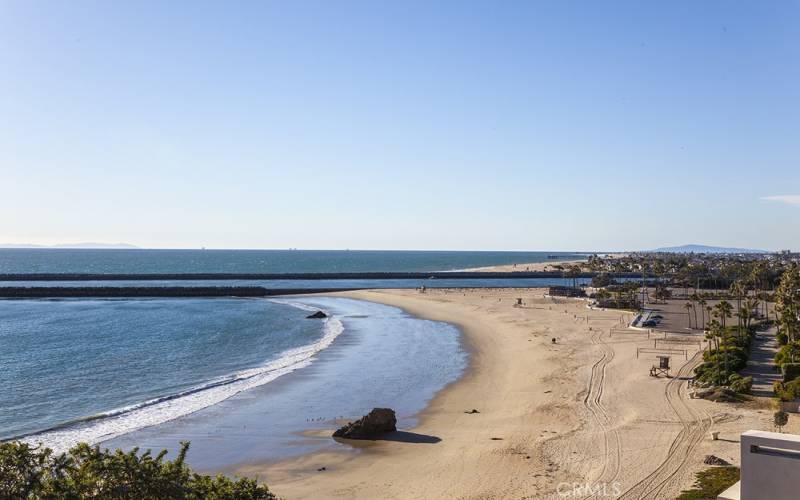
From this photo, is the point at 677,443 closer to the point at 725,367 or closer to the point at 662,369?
the point at 725,367

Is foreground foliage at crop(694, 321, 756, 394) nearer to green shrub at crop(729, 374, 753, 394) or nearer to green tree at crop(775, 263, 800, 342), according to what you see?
green shrub at crop(729, 374, 753, 394)

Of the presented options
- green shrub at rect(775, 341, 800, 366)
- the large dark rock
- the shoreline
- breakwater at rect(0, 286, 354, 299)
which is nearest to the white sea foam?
the shoreline

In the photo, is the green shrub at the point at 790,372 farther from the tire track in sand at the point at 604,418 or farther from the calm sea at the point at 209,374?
the calm sea at the point at 209,374

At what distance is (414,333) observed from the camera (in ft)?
192

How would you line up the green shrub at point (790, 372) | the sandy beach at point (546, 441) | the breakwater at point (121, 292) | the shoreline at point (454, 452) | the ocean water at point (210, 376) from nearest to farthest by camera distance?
1. the sandy beach at point (546, 441)
2. the shoreline at point (454, 452)
3. the ocean water at point (210, 376)
4. the green shrub at point (790, 372)
5. the breakwater at point (121, 292)

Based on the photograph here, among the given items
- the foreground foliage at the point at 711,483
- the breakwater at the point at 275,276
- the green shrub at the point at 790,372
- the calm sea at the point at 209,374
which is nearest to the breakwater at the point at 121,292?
the breakwater at the point at 275,276

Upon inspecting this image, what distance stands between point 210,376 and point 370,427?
16.8m

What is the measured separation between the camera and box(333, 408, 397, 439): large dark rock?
1006 inches

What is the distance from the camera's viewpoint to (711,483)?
18609 millimetres

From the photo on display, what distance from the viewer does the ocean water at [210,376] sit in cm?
2670

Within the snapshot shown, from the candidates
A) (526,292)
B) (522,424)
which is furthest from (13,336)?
(526,292)

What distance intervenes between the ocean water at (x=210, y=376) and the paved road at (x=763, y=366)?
16.4 meters

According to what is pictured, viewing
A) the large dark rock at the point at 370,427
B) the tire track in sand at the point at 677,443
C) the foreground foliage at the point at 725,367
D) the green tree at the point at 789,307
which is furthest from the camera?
the green tree at the point at 789,307

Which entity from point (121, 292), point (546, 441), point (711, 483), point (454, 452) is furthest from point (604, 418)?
point (121, 292)
